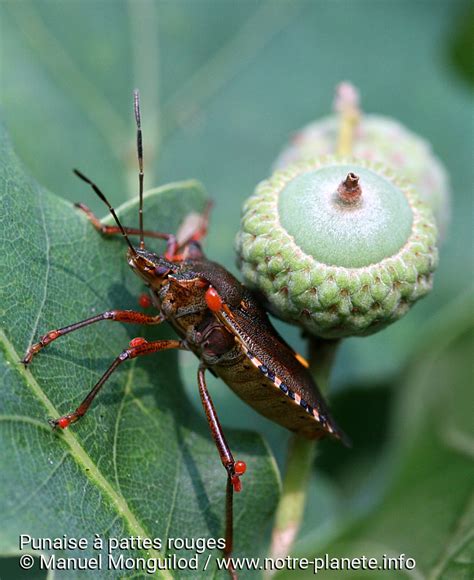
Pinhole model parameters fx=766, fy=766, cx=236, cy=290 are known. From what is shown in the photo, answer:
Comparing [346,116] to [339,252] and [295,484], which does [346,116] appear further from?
[295,484]

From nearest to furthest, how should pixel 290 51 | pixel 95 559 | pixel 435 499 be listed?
pixel 95 559 < pixel 435 499 < pixel 290 51

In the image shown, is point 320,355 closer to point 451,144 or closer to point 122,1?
point 451,144

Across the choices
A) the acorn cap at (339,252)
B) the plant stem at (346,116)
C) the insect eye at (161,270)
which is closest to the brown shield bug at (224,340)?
the insect eye at (161,270)

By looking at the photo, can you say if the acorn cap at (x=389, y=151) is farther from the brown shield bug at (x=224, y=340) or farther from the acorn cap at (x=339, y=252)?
the brown shield bug at (x=224, y=340)

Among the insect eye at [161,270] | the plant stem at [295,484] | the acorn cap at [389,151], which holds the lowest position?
the plant stem at [295,484]

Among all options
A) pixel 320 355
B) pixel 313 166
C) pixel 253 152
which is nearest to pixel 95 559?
pixel 320 355

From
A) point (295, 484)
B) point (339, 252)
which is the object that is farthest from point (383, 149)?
point (295, 484)

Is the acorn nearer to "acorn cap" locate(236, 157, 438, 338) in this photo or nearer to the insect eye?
"acorn cap" locate(236, 157, 438, 338)

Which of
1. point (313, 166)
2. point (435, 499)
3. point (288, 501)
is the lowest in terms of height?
point (288, 501)
